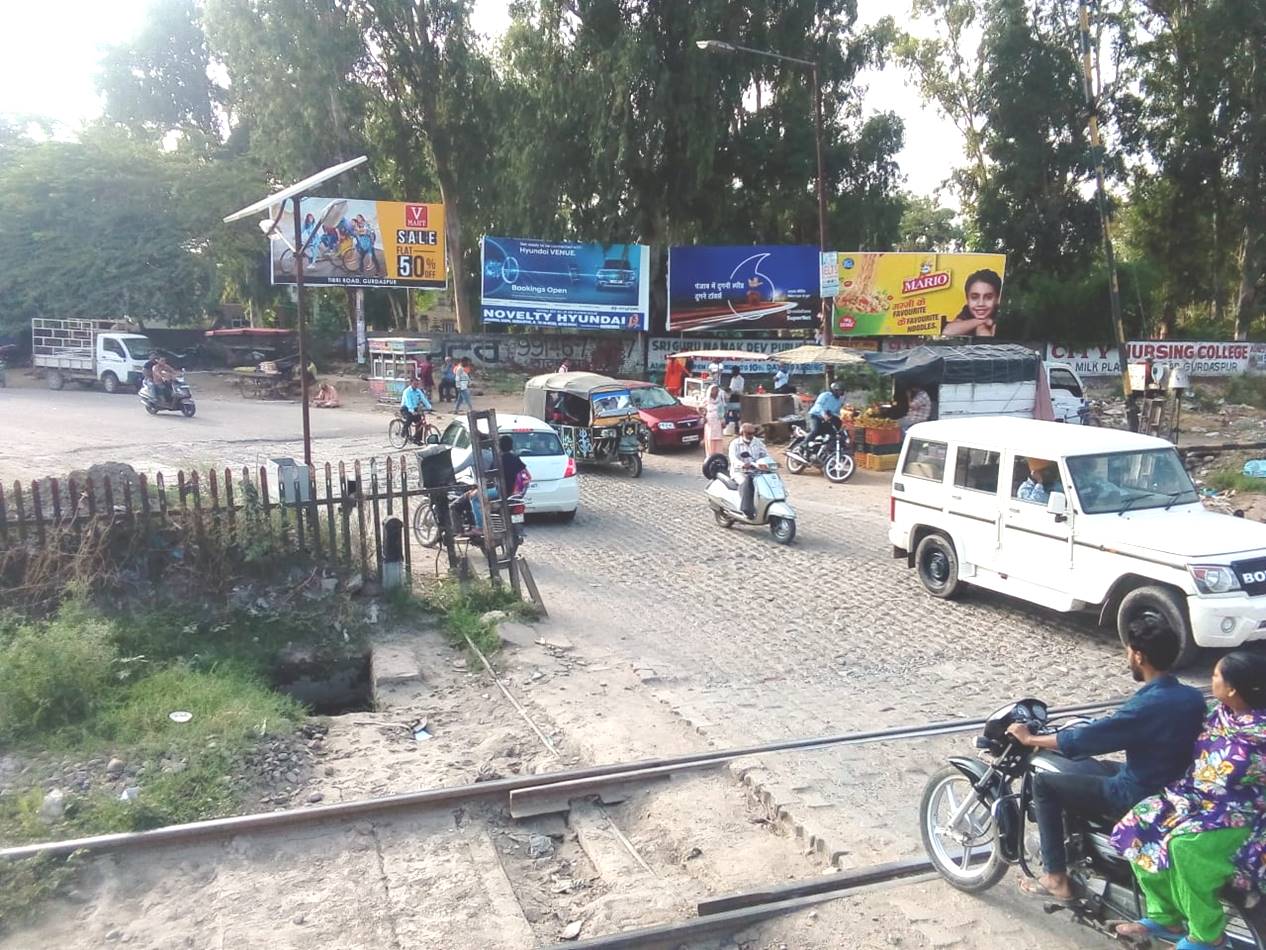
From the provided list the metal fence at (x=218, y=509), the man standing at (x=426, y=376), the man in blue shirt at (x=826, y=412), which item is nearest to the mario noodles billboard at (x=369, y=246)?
the man standing at (x=426, y=376)

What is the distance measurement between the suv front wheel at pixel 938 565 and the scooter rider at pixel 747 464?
10.5ft

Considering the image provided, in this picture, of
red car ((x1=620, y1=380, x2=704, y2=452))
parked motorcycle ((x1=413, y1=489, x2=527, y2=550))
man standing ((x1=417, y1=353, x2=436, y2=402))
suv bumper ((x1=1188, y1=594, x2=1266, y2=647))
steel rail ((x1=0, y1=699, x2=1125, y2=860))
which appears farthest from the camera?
man standing ((x1=417, y1=353, x2=436, y2=402))

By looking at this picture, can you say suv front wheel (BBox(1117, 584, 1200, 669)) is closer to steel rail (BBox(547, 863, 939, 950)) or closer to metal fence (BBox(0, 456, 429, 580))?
steel rail (BBox(547, 863, 939, 950))

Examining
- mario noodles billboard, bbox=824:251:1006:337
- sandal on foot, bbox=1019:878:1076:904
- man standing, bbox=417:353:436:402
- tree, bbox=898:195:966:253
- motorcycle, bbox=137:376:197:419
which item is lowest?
sandal on foot, bbox=1019:878:1076:904

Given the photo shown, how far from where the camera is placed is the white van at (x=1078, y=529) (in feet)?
25.3

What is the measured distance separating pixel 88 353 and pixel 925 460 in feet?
96.0

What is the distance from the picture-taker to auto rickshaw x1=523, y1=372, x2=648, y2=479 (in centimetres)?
1870

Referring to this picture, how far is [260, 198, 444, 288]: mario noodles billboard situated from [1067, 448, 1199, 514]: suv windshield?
93.0 feet

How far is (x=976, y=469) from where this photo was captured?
9984 millimetres

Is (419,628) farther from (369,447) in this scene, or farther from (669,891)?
(369,447)

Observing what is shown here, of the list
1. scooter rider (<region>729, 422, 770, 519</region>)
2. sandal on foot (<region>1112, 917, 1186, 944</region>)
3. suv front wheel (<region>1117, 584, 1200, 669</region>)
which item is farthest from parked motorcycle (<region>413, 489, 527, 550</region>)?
sandal on foot (<region>1112, 917, 1186, 944</region>)

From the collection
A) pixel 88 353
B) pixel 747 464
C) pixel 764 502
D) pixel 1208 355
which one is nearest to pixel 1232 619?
pixel 764 502

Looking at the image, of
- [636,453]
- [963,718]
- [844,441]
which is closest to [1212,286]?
[844,441]

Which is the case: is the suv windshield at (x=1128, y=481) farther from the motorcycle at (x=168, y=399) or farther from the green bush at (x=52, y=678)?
the motorcycle at (x=168, y=399)
